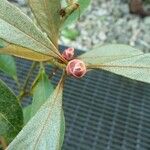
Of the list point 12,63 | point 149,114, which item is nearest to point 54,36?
point 12,63

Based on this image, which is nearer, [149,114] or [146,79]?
[146,79]

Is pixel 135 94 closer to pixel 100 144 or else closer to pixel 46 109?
pixel 100 144

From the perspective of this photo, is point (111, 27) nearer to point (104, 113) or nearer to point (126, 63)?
point (104, 113)

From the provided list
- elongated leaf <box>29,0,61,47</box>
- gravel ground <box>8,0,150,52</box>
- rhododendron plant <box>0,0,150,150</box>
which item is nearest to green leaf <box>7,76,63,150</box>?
rhododendron plant <box>0,0,150,150</box>

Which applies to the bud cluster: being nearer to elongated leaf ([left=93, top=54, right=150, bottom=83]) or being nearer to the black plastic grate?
elongated leaf ([left=93, top=54, right=150, bottom=83])

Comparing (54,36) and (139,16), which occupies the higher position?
(54,36)

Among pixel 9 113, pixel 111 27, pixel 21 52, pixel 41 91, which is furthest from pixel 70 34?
pixel 21 52
